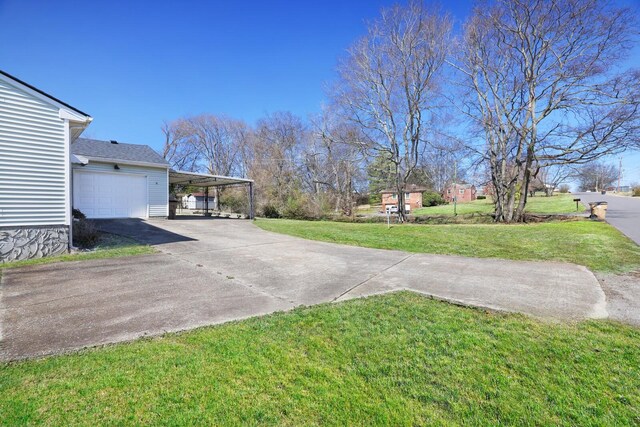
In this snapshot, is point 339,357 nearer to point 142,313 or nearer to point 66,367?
point 66,367

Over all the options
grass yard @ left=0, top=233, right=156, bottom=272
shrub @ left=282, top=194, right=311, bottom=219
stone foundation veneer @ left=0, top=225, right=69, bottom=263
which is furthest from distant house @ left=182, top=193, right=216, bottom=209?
stone foundation veneer @ left=0, top=225, right=69, bottom=263

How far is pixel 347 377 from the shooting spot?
233cm

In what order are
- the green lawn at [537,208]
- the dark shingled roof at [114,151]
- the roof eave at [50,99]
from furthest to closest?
the green lawn at [537,208] < the dark shingled roof at [114,151] < the roof eave at [50,99]

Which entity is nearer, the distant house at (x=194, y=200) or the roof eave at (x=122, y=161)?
the roof eave at (x=122, y=161)

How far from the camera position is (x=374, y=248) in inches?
343

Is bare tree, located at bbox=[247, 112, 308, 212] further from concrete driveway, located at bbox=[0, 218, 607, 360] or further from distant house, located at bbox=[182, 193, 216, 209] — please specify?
concrete driveway, located at bbox=[0, 218, 607, 360]

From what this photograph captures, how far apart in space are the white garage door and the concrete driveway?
9108 millimetres

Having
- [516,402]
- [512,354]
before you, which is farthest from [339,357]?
[512,354]

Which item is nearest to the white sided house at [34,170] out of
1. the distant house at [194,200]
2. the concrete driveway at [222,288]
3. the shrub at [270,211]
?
the concrete driveway at [222,288]

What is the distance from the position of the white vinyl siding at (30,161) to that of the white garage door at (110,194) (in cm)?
756

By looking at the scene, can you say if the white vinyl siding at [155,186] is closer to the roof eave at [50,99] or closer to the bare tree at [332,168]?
the roof eave at [50,99]

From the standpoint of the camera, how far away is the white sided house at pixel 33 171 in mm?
6348

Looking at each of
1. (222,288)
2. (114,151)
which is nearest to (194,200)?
(114,151)

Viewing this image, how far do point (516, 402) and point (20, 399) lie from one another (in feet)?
11.5
